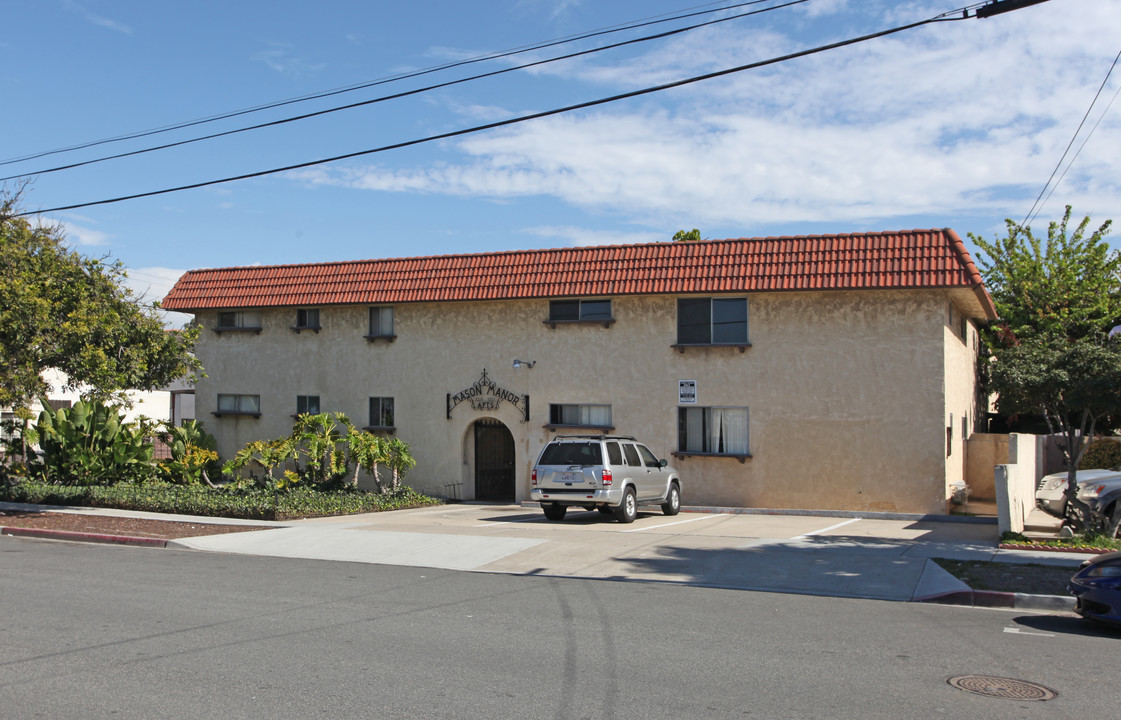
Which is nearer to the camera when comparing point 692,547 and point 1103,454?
point 692,547

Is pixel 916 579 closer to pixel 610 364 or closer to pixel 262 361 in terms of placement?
pixel 610 364

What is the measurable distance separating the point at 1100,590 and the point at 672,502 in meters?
12.0

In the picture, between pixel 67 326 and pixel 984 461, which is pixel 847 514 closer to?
pixel 984 461

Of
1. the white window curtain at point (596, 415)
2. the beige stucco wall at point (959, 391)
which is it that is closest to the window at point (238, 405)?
the white window curtain at point (596, 415)

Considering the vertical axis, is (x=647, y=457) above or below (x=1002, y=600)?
above

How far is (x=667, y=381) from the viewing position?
2252cm

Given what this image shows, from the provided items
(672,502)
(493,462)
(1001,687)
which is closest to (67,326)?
(493,462)

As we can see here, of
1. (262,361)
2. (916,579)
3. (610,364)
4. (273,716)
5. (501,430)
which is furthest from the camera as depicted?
(262,361)

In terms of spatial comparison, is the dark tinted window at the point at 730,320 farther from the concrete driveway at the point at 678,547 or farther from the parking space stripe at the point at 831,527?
the parking space stripe at the point at 831,527

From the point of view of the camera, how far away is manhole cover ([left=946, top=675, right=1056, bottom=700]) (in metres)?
6.87

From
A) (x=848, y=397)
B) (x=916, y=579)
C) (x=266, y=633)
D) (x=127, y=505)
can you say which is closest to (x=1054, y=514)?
(x=848, y=397)

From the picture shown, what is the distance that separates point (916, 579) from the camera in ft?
40.2

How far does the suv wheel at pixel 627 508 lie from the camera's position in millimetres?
18672

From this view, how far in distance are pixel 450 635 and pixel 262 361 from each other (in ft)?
65.6
